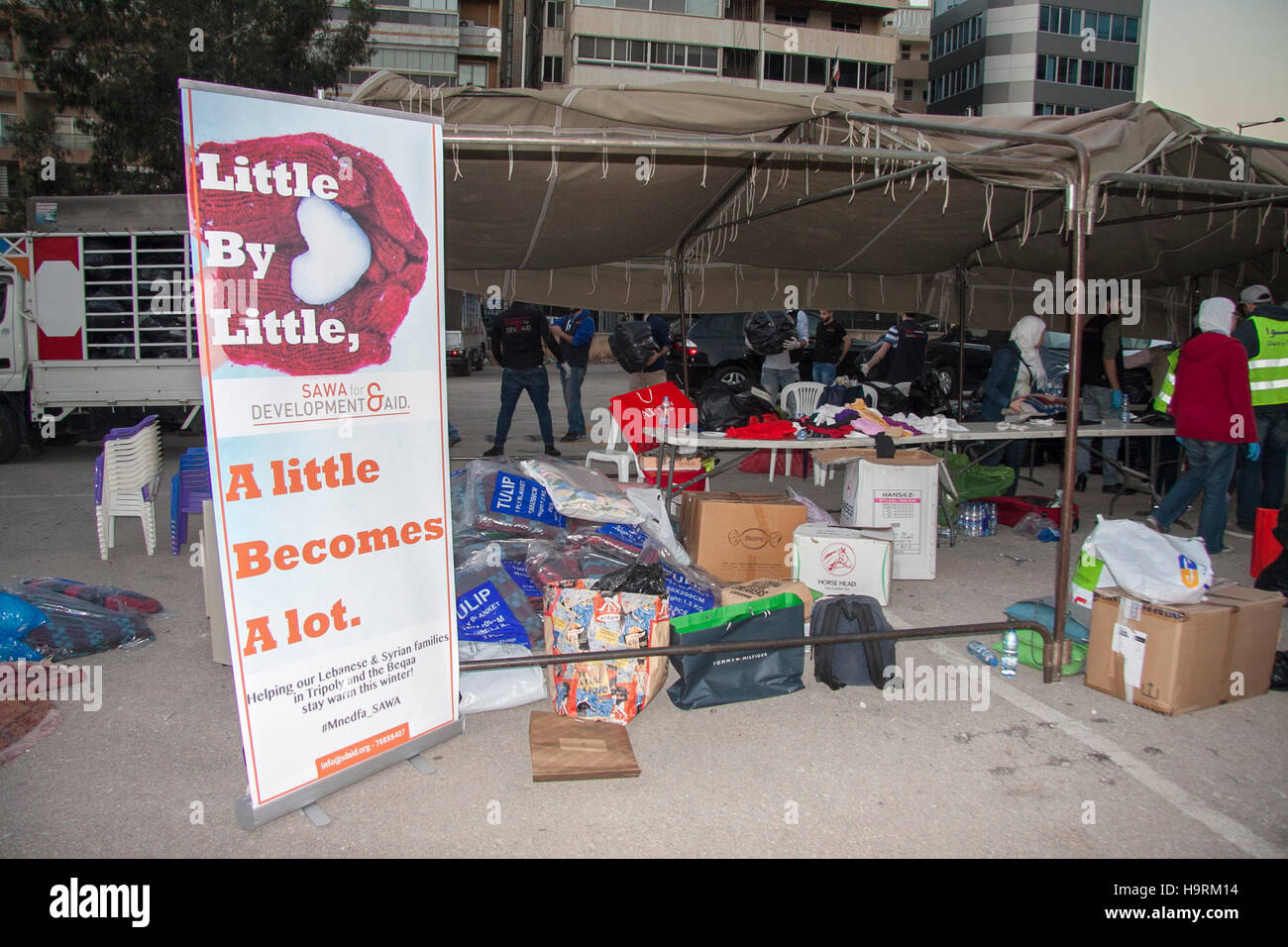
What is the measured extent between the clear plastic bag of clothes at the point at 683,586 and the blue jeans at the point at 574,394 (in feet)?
23.3

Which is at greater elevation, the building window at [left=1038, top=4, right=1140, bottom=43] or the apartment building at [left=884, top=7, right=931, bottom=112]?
the building window at [left=1038, top=4, right=1140, bottom=43]

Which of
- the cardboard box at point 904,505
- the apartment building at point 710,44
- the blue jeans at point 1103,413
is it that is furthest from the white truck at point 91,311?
the apartment building at point 710,44

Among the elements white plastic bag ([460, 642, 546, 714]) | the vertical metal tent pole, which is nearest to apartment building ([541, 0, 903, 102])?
the vertical metal tent pole

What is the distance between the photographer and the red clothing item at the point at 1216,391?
19.8 feet

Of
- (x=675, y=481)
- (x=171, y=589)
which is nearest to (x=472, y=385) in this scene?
(x=675, y=481)

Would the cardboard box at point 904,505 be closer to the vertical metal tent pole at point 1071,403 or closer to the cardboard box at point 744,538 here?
the cardboard box at point 744,538

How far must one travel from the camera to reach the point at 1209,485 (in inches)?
249

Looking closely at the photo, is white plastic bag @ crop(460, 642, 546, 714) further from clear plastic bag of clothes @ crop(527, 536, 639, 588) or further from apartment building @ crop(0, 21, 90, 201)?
apartment building @ crop(0, 21, 90, 201)

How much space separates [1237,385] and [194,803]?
680 cm

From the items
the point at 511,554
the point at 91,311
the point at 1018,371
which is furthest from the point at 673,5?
the point at 511,554

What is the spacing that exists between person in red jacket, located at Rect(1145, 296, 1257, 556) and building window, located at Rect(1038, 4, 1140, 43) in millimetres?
68475

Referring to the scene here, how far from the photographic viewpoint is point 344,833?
114 inches

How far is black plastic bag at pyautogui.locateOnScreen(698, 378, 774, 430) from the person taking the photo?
22.7 ft
